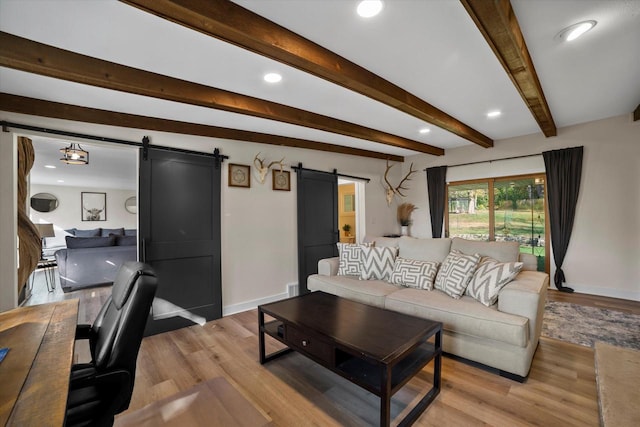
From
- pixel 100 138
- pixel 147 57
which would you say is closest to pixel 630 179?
pixel 147 57

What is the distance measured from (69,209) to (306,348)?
9998 millimetres

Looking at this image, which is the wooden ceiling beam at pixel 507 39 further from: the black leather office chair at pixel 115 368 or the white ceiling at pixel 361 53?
the black leather office chair at pixel 115 368

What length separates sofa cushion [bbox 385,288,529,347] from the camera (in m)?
2.01

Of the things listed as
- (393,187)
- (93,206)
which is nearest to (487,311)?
(393,187)

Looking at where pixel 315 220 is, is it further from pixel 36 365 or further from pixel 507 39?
pixel 36 365

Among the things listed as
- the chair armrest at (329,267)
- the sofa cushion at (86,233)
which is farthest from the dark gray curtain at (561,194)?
the sofa cushion at (86,233)

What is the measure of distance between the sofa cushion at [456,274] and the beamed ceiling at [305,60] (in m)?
1.57

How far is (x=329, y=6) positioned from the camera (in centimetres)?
153

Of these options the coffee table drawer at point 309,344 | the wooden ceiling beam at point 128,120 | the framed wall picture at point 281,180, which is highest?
the wooden ceiling beam at point 128,120

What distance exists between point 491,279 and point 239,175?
3076 millimetres

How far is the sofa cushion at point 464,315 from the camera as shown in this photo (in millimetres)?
2006

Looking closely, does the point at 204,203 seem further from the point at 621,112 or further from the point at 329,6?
the point at 621,112

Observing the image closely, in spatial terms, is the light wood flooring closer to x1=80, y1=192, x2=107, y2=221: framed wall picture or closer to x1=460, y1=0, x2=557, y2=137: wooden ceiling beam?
x1=460, y1=0, x2=557, y2=137: wooden ceiling beam

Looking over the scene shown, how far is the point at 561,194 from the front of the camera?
4148 mm
